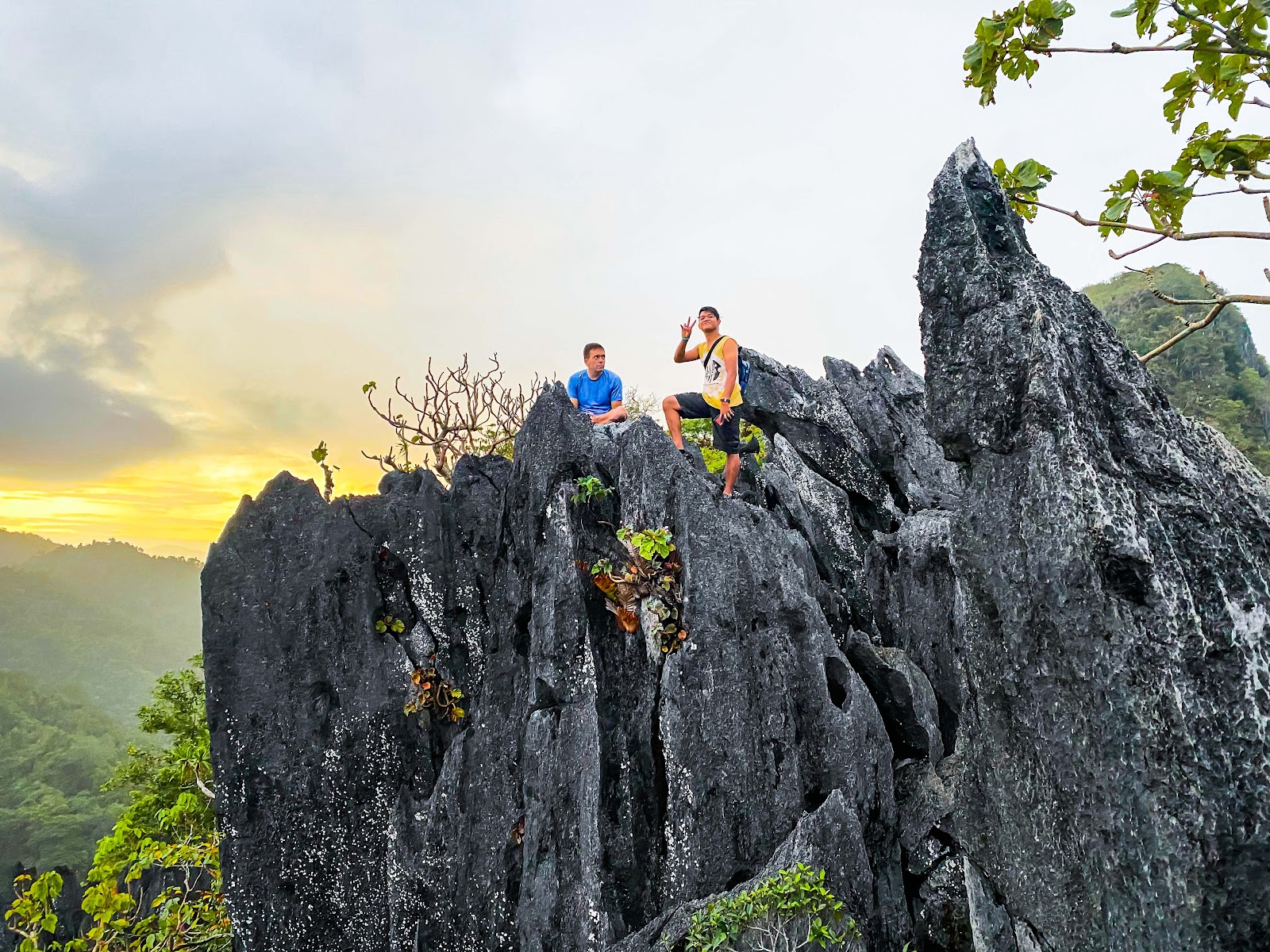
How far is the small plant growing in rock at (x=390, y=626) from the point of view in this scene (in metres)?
11.9

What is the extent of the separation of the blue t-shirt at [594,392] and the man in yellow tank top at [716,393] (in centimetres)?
223

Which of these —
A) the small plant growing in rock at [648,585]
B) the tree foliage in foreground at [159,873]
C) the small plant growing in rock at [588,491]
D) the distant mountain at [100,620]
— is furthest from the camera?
the distant mountain at [100,620]

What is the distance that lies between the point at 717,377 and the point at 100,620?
334 ft

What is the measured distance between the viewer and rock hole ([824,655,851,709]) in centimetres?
906

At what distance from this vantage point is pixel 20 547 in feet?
319

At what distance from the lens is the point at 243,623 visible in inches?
465

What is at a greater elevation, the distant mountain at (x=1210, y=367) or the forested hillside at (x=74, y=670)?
the distant mountain at (x=1210, y=367)

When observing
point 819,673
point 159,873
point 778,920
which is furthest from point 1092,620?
point 159,873

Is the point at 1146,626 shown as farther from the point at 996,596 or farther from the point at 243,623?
the point at 243,623

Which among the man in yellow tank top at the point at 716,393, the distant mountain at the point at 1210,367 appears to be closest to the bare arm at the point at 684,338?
the man in yellow tank top at the point at 716,393

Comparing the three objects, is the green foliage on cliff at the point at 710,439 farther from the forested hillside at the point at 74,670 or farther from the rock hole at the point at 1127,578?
the forested hillside at the point at 74,670

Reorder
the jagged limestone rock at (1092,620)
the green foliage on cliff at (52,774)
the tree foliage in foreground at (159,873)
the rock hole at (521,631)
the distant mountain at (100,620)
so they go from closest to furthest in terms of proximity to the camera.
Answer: the jagged limestone rock at (1092,620), the tree foliage in foreground at (159,873), the rock hole at (521,631), the green foliage on cliff at (52,774), the distant mountain at (100,620)

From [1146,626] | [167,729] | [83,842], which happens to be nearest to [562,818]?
[1146,626]

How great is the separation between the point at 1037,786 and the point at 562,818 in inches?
242
